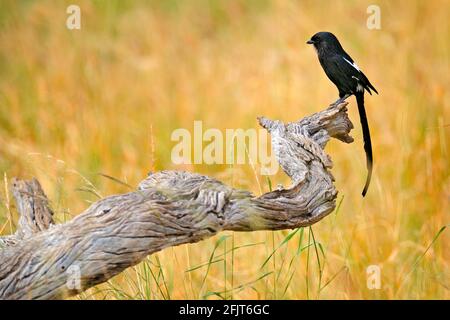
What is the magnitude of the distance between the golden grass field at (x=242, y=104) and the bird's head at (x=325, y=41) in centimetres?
98

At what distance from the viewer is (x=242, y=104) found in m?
6.66

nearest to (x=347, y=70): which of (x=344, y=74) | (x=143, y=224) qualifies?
(x=344, y=74)

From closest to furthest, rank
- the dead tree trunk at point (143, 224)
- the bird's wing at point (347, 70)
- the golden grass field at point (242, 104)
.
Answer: the dead tree trunk at point (143, 224), the bird's wing at point (347, 70), the golden grass field at point (242, 104)

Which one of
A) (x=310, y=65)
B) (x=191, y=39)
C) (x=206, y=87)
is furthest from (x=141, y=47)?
(x=310, y=65)

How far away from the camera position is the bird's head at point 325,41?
159 inches

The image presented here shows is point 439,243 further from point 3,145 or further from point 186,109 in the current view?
point 3,145

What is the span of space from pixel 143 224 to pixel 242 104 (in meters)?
3.72

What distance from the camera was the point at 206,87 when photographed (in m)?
6.96

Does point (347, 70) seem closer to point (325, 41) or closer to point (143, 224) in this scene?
point (325, 41)

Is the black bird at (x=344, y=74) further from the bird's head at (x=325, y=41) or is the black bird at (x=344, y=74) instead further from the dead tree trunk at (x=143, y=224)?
the dead tree trunk at (x=143, y=224)

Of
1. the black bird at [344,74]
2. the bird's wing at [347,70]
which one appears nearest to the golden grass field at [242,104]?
the black bird at [344,74]
